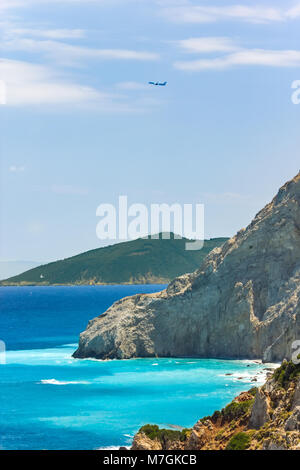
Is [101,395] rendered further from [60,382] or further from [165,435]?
[165,435]

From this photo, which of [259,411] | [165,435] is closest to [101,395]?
[165,435]

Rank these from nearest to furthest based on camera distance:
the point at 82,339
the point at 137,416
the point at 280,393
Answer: the point at 280,393
the point at 137,416
the point at 82,339

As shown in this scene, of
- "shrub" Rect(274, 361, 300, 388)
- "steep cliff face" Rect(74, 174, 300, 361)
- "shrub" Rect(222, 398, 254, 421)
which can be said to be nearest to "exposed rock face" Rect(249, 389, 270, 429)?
"shrub" Rect(274, 361, 300, 388)

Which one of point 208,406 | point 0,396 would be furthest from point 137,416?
point 0,396

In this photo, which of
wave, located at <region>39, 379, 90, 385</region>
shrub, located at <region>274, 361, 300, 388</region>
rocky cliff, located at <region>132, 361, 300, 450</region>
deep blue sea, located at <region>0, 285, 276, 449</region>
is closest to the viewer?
rocky cliff, located at <region>132, 361, 300, 450</region>

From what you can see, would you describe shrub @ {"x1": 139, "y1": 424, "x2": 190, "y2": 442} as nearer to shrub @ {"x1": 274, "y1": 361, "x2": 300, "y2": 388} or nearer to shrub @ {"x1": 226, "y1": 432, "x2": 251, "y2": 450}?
shrub @ {"x1": 226, "y1": 432, "x2": 251, "y2": 450}
